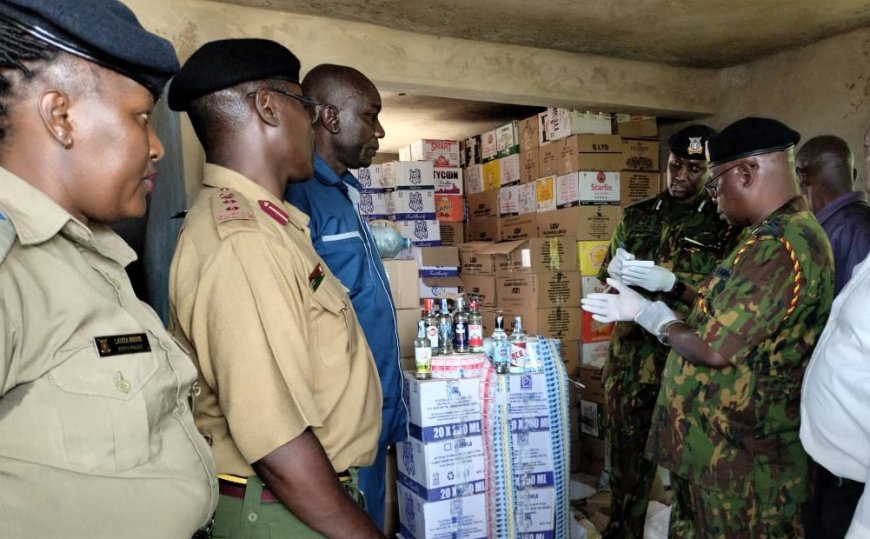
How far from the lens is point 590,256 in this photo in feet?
13.9

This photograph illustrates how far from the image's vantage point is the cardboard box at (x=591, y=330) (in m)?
4.18

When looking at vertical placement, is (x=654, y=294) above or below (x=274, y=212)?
below

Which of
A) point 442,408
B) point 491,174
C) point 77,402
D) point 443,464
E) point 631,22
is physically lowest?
point 443,464

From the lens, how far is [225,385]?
98cm

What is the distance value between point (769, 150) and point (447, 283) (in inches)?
96.2

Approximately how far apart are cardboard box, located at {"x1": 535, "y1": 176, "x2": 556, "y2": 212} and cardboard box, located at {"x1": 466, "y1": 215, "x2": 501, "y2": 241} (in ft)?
1.95

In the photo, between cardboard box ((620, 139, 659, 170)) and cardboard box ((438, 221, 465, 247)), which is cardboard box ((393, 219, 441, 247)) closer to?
cardboard box ((438, 221, 465, 247))

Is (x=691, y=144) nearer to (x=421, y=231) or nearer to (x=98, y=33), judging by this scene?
→ (x=421, y=231)

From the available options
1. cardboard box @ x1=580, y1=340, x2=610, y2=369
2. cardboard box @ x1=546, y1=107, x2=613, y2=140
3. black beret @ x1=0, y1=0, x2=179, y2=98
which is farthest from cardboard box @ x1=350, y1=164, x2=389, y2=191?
black beret @ x1=0, y1=0, x2=179, y2=98

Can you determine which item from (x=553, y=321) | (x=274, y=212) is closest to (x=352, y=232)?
(x=274, y=212)

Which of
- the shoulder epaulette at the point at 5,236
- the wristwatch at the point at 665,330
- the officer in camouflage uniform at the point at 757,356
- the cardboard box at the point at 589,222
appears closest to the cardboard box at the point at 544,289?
the cardboard box at the point at 589,222

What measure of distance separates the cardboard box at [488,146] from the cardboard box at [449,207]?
0.47 m

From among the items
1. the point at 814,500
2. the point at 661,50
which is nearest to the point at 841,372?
the point at 814,500

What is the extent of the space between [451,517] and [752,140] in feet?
5.67
